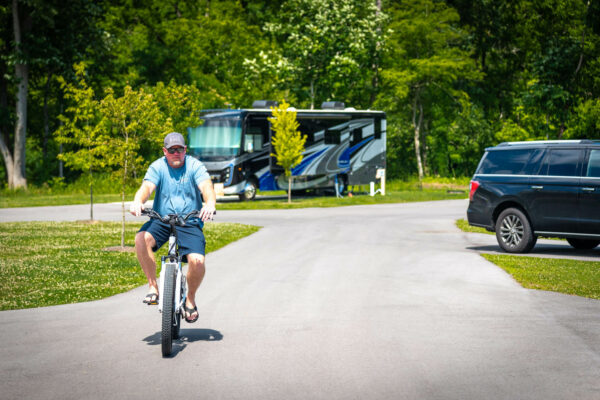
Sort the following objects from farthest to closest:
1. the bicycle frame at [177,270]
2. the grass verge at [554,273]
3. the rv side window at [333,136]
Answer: the rv side window at [333,136], the grass verge at [554,273], the bicycle frame at [177,270]

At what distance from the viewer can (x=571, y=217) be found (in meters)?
15.1

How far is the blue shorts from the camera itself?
762 centimetres

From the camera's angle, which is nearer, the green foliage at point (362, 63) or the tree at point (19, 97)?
the tree at point (19, 97)

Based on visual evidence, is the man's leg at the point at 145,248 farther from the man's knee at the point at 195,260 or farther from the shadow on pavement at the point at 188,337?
the shadow on pavement at the point at 188,337

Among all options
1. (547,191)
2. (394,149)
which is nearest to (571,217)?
(547,191)

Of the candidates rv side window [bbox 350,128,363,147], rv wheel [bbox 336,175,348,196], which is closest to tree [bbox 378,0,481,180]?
rv side window [bbox 350,128,363,147]

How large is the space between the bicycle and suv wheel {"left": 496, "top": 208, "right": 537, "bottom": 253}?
9.59 metres

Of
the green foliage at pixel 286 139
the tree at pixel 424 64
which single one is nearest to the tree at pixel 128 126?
the green foliage at pixel 286 139

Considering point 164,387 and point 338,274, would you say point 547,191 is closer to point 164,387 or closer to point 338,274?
point 338,274

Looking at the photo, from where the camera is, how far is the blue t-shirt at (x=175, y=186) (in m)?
7.71

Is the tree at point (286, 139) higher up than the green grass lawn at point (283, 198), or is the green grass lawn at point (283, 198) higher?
the tree at point (286, 139)

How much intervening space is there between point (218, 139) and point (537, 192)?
20.4 metres

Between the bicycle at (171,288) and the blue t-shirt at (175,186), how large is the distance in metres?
0.19

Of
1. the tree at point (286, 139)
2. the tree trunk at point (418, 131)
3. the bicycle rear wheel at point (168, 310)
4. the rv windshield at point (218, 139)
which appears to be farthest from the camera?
the tree trunk at point (418, 131)
